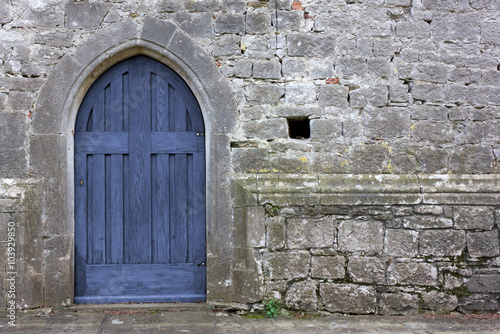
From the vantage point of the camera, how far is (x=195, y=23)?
3451 millimetres

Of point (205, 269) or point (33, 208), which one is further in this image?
point (205, 269)

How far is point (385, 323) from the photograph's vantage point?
3254 mm

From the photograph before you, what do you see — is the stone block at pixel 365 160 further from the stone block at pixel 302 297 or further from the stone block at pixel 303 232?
the stone block at pixel 302 297

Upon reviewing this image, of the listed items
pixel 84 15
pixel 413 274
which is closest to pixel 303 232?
pixel 413 274

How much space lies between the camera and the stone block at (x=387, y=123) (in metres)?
3.50

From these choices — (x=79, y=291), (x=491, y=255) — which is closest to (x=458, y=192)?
(x=491, y=255)

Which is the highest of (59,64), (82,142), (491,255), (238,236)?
(59,64)

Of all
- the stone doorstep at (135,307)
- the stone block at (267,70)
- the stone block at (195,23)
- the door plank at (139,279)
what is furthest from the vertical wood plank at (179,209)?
the stone block at (195,23)

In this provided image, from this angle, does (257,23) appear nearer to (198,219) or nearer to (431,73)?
(431,73)

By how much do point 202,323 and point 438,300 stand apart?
2.25 m

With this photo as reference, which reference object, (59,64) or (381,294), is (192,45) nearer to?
(59,64)

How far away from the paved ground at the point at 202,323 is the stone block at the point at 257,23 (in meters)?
2.75

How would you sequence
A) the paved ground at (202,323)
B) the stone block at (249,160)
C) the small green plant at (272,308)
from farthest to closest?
the stone block at (249,160) → the small green plant at (272,308) → the paved ground at (202,323)

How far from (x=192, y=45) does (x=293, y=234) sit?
206 cm
